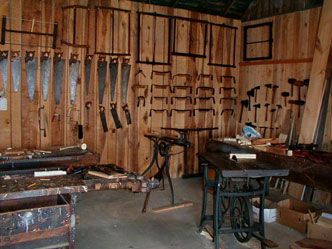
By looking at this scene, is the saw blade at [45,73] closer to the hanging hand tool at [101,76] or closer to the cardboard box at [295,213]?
the hanging hand tool at [101,76]

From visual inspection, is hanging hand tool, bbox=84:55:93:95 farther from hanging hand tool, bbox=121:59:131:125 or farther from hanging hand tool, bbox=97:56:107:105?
hanging hand tool, bbox=121:59:131:125

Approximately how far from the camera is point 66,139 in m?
4.35

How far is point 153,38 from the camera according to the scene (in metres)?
4.83

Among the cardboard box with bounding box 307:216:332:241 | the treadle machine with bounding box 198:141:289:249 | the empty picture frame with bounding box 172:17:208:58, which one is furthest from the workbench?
the empty picture frame with bounding box 172:17:208:58

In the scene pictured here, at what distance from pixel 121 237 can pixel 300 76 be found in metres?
3.09

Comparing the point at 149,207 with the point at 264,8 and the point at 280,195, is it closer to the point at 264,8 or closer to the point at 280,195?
the point at 280,195

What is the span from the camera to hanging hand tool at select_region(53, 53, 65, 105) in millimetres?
4211

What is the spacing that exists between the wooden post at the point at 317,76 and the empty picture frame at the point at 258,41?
91cm

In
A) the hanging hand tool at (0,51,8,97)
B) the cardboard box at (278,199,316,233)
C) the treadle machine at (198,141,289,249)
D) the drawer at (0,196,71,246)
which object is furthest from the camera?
the hanging hand tool at (0,51,8,97)

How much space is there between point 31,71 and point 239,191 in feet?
9.12

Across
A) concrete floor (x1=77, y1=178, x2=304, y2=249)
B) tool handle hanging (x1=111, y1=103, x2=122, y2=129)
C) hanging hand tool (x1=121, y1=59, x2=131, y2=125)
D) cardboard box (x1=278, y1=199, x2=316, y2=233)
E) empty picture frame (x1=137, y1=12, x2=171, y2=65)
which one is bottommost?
concrete floor (x1=77, y1=178, x2=304, y2=249)

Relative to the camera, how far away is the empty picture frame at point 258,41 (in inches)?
197

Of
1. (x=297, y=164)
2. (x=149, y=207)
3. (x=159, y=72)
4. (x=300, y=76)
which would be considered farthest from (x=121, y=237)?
(x=300, y=76)

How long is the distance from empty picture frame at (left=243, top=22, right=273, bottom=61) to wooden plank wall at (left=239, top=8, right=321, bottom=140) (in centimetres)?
6
